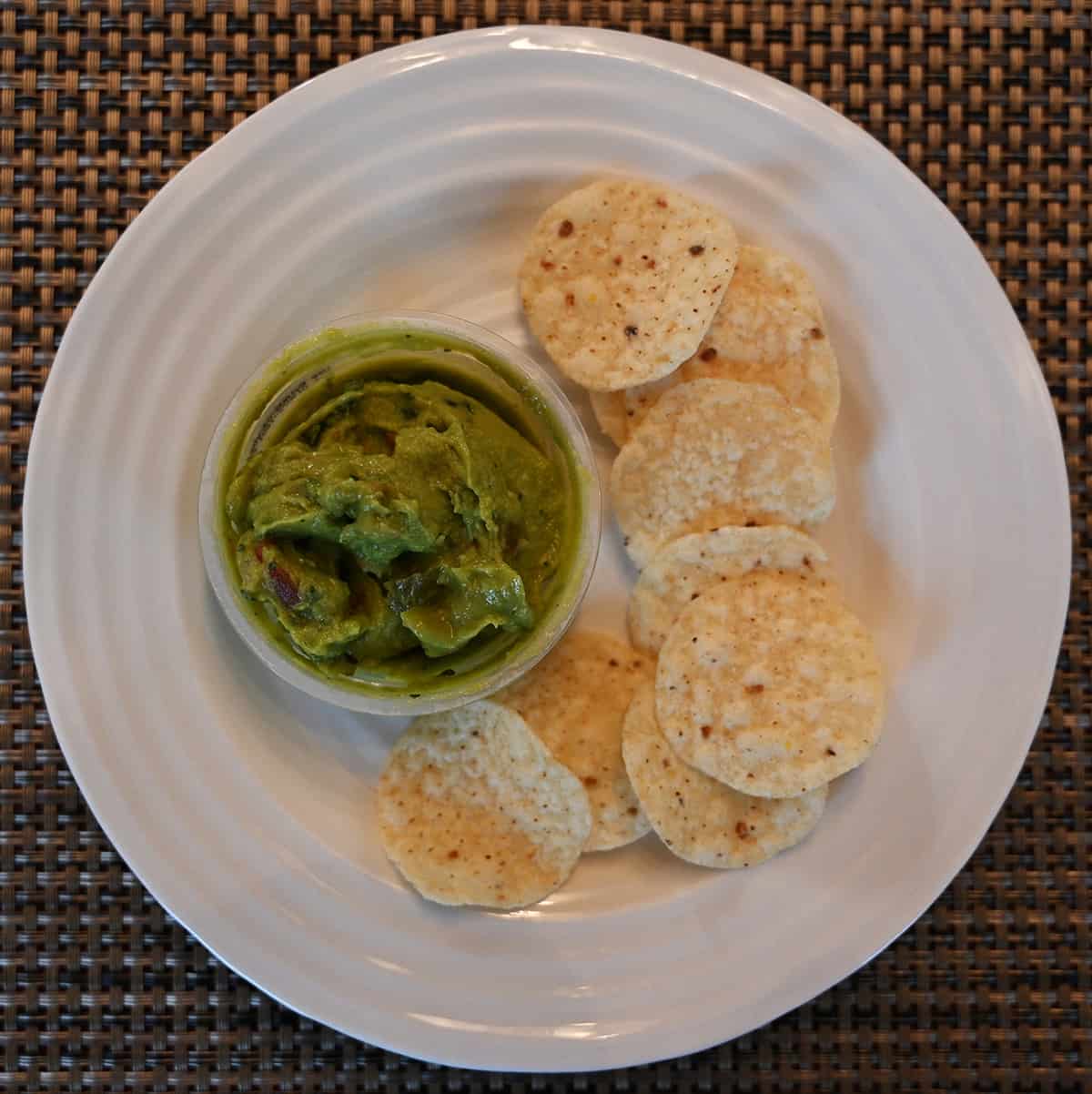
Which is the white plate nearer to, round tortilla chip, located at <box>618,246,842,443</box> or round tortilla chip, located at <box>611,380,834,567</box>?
round tortilla chip, located at <box>618,246,842,443</box>

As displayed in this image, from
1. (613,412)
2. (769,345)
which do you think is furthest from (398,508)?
(769,345)

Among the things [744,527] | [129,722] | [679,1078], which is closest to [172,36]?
[129,722]

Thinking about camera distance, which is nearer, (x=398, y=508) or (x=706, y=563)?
(x=398, y=508)

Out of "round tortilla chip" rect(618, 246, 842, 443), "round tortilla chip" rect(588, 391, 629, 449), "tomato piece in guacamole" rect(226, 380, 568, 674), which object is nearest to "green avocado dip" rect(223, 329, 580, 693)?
"tomato piece in guacamole" rect(226, 380, 568, 674)

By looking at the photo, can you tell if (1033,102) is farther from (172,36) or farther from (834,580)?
(172,36)

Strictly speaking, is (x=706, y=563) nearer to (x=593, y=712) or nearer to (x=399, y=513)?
(x=593, y=712)

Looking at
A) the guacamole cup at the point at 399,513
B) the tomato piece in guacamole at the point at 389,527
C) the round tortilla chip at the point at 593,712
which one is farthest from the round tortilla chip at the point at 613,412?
the round tortilla chip at the point at 593,712
